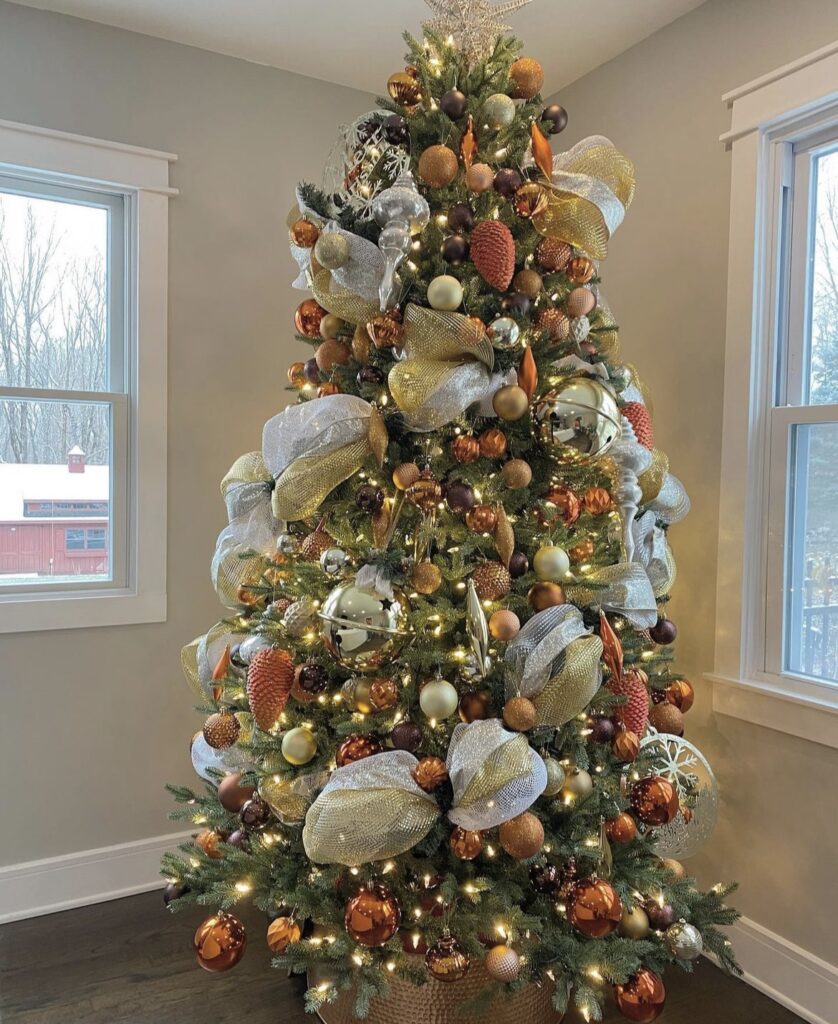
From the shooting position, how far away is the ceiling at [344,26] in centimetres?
216

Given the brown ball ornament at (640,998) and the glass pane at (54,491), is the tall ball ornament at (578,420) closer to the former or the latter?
the brown ball ornament at (640,998)

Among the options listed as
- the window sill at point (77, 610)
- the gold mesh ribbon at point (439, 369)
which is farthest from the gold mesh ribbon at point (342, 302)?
the window sill at point (77, 610)

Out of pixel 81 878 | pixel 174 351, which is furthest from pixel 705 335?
pixel 81 878

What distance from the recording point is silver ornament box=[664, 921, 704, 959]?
4.92 ft

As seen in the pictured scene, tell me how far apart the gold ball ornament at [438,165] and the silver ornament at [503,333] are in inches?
11.5

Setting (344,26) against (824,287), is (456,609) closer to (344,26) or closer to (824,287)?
(824,287)

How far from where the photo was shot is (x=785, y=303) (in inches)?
77.2

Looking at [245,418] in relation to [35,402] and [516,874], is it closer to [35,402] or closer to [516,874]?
[35,402]

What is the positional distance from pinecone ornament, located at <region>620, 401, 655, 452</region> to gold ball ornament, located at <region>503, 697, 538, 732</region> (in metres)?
0.63

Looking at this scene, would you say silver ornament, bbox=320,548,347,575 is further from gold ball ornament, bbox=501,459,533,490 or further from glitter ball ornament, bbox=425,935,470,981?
glitter ball ornament, bbox=425,935,470,981

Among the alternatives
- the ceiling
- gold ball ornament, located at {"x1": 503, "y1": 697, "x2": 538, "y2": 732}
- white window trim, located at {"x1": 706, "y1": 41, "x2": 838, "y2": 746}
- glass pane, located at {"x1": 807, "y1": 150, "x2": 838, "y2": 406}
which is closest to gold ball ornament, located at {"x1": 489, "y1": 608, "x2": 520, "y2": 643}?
gold ball ornament, located at {"x1": 503, "y1": 697, "x2": 538, "y2": 732}

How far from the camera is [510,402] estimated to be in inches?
55.7

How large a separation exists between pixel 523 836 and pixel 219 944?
2.11 feet

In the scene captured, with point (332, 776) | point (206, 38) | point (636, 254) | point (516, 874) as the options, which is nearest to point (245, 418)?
point (206, 38)
